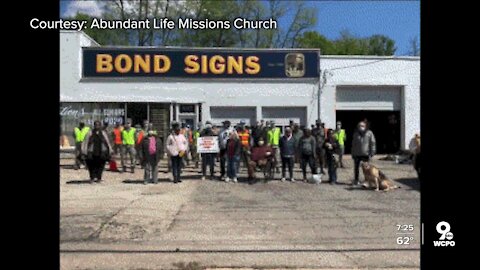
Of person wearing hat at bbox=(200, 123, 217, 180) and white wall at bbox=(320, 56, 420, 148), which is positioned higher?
white wall at bbox=(320, 56, 420, 148)

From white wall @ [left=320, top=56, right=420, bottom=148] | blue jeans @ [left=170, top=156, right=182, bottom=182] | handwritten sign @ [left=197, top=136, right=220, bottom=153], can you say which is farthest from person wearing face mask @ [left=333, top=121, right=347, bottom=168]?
blue jeans @ [left=170, top=156, right=182, bottom=182]

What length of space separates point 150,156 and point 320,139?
12.9 ft

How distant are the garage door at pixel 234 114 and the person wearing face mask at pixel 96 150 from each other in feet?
8.10

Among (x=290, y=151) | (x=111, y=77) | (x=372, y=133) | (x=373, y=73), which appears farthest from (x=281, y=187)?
(x=111, y=77)

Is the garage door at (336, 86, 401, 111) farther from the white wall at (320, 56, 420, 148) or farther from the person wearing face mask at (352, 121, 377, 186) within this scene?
the person wearing face mask at (352, 121, 377, 186)

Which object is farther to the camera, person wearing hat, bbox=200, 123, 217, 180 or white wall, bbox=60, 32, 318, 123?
person wearing hat, bbox=200, 123, 217, 180

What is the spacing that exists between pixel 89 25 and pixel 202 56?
2.14 meters

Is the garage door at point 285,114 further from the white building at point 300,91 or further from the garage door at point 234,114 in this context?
the garage door at point 234,114

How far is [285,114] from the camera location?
9102 mm

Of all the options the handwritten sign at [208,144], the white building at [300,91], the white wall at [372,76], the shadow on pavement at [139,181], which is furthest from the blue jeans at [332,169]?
the shadow on pavement at [139,181]

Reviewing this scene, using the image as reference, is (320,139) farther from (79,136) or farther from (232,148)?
(79,136)

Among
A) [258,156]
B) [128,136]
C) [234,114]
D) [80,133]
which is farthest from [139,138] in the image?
[258,156]

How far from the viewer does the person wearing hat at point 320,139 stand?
9240 millimetres
